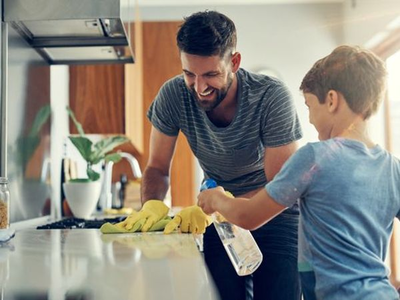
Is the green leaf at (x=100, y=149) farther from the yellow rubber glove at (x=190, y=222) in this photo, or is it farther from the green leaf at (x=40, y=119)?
the yellow rubber glove at (x=190, y=222)

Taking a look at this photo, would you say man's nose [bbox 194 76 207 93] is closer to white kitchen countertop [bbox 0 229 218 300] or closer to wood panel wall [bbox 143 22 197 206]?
white kitchen countertop [bbox 0 229 218 300]

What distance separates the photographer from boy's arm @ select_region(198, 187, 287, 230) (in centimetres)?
107

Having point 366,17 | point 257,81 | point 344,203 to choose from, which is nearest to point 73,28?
point 257,81

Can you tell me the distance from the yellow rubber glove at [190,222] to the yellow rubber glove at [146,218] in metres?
0.06

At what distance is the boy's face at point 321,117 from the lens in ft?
3.73

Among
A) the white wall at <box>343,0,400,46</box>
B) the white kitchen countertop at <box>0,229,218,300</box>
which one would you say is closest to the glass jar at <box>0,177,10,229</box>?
the white kitchen countertop at <box>0,229,218,300</box>

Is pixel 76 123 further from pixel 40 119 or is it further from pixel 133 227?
pixel 133 227

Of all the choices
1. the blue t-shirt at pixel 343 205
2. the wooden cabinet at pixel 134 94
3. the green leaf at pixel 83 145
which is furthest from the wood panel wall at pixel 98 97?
the blue t-shirt at pixel 343 205

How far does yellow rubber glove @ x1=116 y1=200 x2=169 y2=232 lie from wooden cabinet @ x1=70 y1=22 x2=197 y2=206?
1.24 metres

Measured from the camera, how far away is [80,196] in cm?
223

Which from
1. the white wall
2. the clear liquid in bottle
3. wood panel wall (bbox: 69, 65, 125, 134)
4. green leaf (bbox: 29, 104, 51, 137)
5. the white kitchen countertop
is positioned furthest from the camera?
the white wall

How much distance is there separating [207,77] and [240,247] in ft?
1.57

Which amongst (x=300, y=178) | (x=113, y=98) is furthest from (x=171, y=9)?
(x=300, y=178)

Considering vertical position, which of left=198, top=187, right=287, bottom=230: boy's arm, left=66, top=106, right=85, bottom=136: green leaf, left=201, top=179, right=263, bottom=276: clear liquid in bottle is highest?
left=66, top=106, right=85, bottom=136: green leaf
